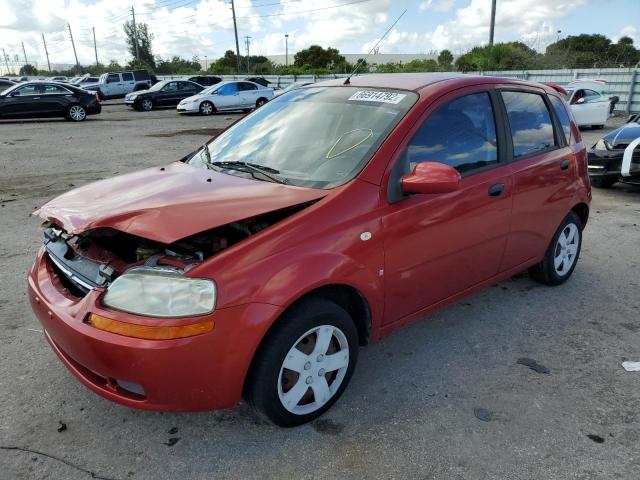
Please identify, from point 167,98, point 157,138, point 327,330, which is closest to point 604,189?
point 327,330

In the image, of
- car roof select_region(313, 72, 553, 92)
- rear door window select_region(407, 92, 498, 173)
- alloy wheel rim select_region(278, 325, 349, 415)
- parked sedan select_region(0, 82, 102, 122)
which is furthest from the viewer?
parked sedan select_region(0, 82, 102, 122)

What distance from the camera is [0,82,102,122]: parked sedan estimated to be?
18.0 meters

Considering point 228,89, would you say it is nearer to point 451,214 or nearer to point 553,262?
point 553,262

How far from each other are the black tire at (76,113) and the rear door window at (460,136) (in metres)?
18.8

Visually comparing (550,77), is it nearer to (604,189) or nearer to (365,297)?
(604,189)

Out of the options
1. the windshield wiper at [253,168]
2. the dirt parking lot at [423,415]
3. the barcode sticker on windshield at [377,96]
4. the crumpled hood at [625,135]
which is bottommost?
the dirt parking lot at [423,415]

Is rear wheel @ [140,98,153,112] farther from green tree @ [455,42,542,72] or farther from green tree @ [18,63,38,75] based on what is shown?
green tree @ [18,63,38,75]

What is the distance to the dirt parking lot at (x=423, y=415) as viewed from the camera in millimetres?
2363

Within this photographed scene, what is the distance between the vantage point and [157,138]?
46.6ft

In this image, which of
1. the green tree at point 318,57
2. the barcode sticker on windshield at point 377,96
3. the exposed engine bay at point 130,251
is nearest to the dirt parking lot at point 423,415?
the exposed engine bay at point 130,251

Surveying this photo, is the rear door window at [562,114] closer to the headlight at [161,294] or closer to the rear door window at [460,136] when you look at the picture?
the rear door window at [460,136]

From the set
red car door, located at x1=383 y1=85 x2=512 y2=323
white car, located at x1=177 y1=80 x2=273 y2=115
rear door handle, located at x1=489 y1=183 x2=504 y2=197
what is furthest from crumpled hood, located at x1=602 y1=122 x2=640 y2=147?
white car, located at x1=177 y1=80 x2=273 y2=115

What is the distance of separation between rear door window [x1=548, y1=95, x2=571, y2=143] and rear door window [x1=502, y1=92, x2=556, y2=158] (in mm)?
182

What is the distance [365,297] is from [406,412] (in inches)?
26.0
